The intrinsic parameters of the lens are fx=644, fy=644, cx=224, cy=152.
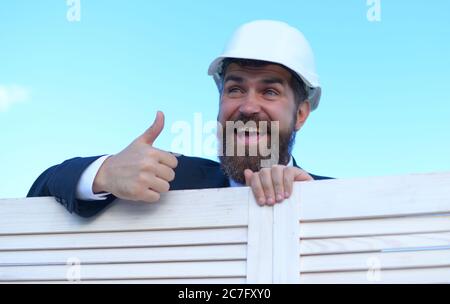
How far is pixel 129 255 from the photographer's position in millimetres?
1665

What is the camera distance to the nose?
262 centimetres

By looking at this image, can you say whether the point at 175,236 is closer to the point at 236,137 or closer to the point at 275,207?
the point at 275,207

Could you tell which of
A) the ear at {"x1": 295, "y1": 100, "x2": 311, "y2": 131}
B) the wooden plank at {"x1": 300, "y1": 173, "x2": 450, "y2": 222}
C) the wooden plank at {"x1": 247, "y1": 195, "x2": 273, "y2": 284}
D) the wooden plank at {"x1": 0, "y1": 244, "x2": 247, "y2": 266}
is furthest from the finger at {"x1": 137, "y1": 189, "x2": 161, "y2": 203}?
the ear at {"x1": 295, "y1": 100, "x2": 311, "y2": 131}

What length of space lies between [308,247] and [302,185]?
16 centimetres

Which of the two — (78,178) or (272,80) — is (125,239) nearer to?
(78,178)

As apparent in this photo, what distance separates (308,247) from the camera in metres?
1.54

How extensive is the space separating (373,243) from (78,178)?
34.0 inches

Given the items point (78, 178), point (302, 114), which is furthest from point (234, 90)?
point (78, 178)

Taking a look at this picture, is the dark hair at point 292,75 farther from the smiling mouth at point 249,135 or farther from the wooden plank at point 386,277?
the wooden plank at point 386,277

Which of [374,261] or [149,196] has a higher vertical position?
[149,196]

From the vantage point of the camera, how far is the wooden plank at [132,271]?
1577mm

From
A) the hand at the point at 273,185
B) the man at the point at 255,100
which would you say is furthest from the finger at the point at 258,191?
Result: the man at the point at 255,100
